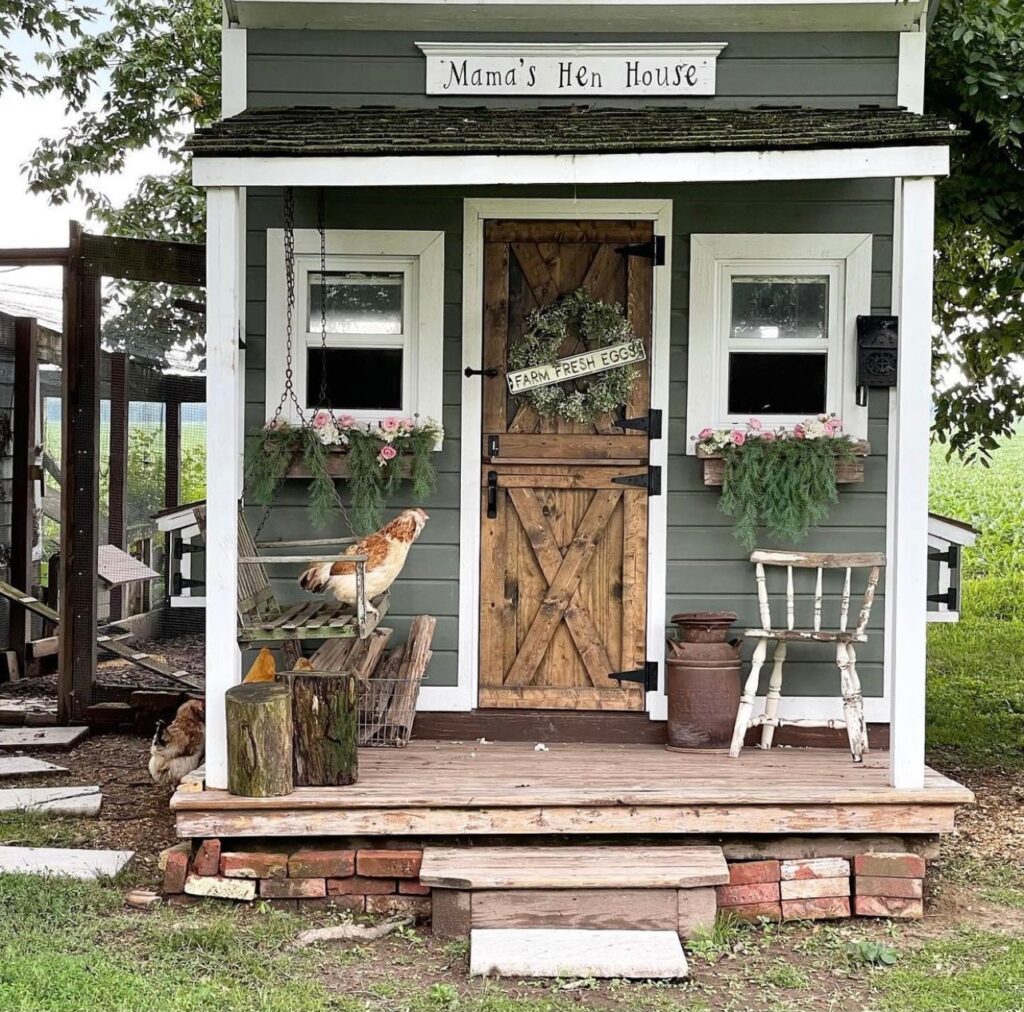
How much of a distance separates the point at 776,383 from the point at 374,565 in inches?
77.4

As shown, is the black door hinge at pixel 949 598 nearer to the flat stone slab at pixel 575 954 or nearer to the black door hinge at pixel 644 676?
the black door hinge at pixel 644 676

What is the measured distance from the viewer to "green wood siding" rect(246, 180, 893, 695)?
5.66 metres

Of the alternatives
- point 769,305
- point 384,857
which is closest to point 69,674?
point 384,857

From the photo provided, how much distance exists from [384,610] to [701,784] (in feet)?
4.95

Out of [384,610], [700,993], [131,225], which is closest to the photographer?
[700,993]

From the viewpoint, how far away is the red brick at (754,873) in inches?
183

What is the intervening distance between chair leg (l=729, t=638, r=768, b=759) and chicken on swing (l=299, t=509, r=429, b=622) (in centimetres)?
148

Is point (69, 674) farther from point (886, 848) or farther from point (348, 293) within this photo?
point (886, 848)

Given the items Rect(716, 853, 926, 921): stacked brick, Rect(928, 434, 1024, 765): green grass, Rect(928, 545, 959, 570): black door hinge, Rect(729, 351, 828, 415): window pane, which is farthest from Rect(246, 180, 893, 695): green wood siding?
Rect(928, 434, 1024, 765): green grass

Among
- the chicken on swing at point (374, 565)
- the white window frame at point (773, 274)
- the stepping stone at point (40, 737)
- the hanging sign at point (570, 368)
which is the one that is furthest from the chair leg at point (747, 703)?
the stepping stone at point (40, 737)

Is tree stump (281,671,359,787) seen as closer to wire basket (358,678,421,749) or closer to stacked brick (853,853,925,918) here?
wire basket (358,678,421,749)

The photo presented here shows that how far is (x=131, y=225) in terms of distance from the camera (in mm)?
11039

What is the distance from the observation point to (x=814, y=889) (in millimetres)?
4664

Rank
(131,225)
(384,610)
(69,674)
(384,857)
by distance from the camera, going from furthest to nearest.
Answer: (131,225), (69,674), (384,610), (384,857)
